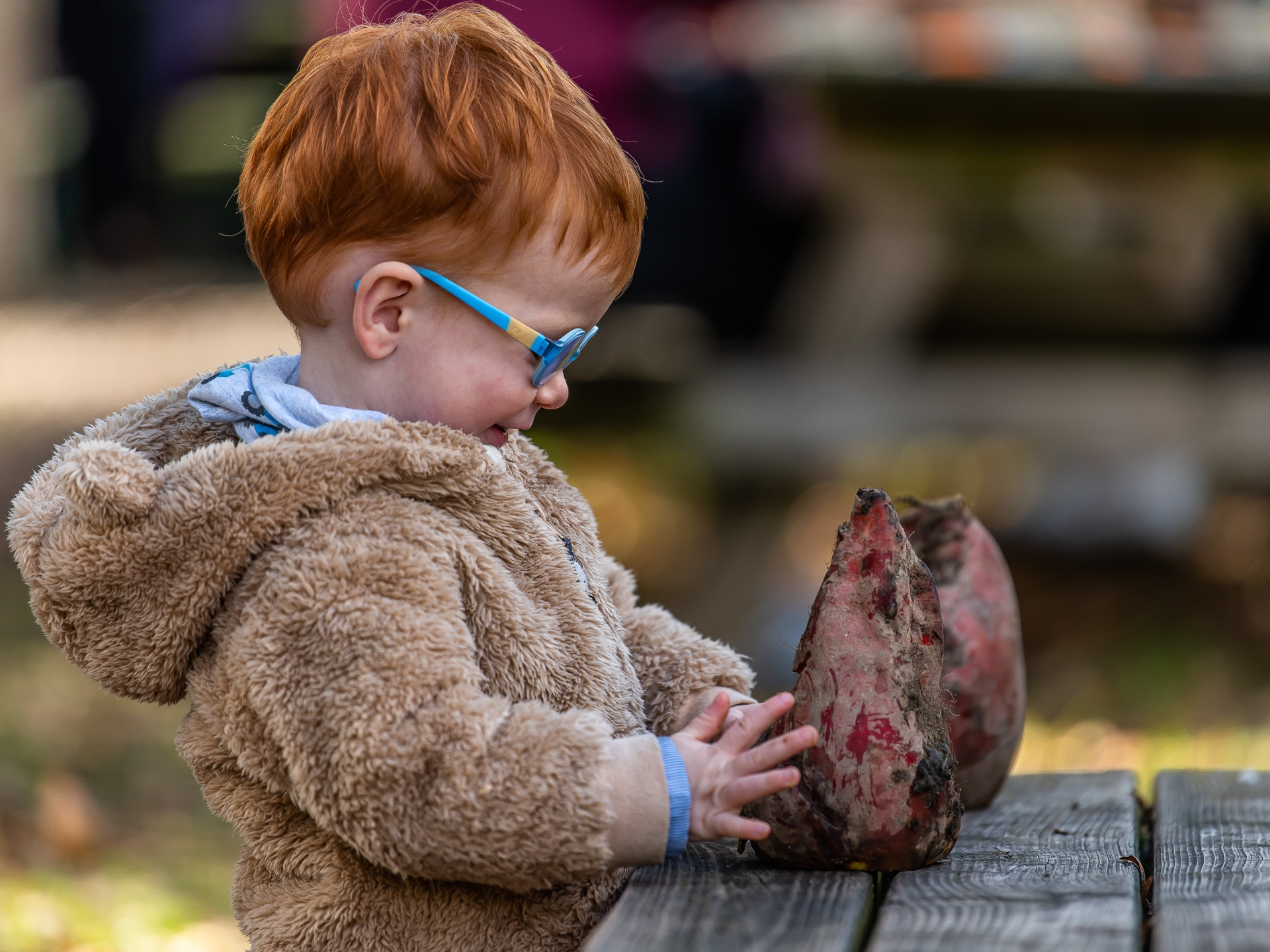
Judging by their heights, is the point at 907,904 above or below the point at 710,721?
below

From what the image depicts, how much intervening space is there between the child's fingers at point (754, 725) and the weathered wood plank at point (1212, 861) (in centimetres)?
39

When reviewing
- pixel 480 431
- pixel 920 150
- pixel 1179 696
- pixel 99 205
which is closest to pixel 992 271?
pixel 920 150

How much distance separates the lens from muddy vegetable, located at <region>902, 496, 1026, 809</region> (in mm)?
1777

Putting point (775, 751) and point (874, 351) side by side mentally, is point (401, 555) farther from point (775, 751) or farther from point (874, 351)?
point (874, 351)

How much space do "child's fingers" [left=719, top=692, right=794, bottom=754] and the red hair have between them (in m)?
0.50

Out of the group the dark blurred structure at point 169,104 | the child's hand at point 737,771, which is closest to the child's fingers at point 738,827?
the child's hand at point 737,771

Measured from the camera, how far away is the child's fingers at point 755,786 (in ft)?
4.24

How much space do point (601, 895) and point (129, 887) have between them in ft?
5.99

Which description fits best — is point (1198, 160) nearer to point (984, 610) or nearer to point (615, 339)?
point (615, 339)

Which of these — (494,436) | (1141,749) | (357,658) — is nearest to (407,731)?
(357,658)

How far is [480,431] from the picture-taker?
1536 mm

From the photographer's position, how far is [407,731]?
4.09 feet

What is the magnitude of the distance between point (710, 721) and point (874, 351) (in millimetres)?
3111

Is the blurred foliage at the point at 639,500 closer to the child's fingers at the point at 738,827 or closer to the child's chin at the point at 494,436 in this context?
the child's chin at the point at 494,436
